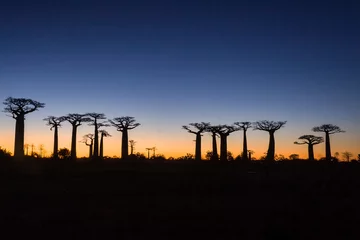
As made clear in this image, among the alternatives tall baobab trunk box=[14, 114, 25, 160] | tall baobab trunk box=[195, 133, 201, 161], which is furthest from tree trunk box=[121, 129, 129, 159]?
tall baobab trunk box=[14, 114, 25, 160]

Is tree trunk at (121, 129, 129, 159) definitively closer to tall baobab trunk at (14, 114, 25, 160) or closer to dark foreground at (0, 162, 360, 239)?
tall baobab trunk at (14, 114, 25, 160)

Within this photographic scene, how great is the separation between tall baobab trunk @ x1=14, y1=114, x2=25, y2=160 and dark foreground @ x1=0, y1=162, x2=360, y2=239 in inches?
540

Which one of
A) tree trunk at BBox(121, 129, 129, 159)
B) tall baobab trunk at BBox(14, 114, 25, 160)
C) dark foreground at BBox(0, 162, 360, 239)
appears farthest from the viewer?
tree trunk at BBox(121, 129, 129, 159)

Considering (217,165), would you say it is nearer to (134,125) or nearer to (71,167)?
(71,167)

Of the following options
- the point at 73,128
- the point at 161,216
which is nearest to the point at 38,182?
the point at 161,216

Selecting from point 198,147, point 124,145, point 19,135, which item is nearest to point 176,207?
point 19,135

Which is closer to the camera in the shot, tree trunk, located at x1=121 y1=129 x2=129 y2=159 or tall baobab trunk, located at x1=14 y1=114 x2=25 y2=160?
tall baobab trunk, located at x1=14 y1=114 x2=25 y2=160

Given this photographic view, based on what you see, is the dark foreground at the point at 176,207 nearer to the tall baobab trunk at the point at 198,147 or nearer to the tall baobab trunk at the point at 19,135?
the tall baobab trunk at the point at 19,135

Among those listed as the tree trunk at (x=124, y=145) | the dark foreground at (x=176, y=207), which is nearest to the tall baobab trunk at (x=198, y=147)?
the tree trunk at (x=124, y=145)

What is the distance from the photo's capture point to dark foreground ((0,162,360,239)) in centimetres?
1447

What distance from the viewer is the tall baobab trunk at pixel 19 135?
40884 millimetres

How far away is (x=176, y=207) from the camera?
58.8 feet

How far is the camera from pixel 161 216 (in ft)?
53.3

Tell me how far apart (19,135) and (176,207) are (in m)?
27.8
